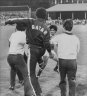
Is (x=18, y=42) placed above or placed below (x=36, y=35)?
below

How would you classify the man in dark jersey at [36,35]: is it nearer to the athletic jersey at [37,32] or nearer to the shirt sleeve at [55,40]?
the athletic jersey at [37,32]

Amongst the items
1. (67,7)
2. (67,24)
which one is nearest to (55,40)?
(67,24)

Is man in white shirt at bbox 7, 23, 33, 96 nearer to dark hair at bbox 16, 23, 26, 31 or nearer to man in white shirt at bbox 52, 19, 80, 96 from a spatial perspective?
dark hair at bbox 16, 23, 26, 31

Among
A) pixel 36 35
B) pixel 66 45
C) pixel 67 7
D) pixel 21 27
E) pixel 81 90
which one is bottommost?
pixel 67 7

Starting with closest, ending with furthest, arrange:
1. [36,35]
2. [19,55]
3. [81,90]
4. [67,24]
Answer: [67,24] → [36,35] → [19,55] → [81,90]

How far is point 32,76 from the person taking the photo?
6145 mm

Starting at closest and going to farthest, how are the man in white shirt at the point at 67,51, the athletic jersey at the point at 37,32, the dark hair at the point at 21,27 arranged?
1. the man in white shirt at the point at 67,51
2. the athletic jersey at the point at 37,32
3. the dark hair at the point at 21,27

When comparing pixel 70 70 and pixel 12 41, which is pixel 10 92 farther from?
pixel 70 70

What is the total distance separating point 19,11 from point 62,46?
3004 inches

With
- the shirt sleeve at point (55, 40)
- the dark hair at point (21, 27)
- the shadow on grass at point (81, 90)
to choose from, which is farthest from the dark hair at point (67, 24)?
the shadow on grass at point (81, 90)

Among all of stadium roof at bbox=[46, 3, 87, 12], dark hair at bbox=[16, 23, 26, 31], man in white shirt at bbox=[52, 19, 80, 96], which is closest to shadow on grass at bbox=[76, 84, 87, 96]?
man in white shirt at bbox=[52, 19, 80, 96]

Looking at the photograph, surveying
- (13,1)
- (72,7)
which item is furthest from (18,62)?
(13,1)

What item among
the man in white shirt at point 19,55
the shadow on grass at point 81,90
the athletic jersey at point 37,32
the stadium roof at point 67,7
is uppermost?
the athletic jersey at point 37,32

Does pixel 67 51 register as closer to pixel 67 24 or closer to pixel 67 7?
pixel 67 24
